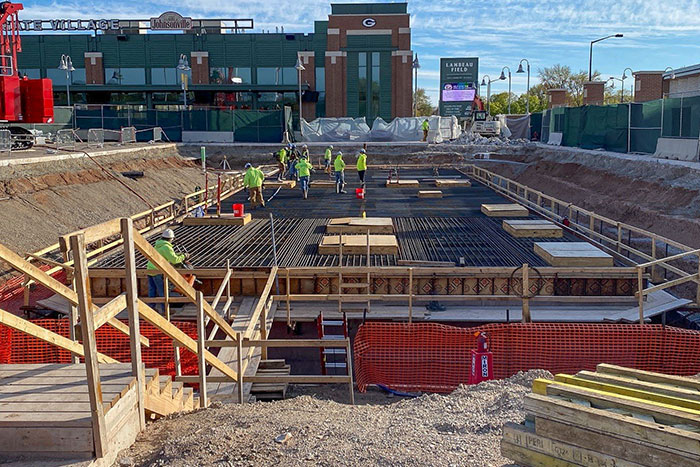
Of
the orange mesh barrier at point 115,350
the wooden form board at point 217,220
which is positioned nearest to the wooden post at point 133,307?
the orange mesh barrier at point 115,350

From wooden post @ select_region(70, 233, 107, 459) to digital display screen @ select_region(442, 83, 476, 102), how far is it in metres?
→ 64.4

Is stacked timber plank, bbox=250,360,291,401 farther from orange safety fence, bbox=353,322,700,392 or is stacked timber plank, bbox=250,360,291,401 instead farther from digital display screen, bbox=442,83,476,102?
digital display screen, bbox=442,83,476,102

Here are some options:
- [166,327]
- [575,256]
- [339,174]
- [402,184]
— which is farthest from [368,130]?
[166,327]

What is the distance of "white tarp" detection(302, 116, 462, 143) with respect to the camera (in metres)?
54.4

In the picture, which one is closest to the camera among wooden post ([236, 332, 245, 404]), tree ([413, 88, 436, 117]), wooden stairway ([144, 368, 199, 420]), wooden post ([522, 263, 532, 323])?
wooden stairway ([144, 368, 199, 420])

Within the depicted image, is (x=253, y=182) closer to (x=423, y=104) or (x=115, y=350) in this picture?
(x=115, y=350)

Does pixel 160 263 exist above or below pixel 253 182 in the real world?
above

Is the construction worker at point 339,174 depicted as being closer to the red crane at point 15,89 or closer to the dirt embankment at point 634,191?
the dirt embankment at point 634,191

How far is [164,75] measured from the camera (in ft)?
215

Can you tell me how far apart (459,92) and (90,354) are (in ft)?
213

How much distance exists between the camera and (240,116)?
52.3 meters

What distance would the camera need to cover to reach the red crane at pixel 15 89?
26484 millimetres

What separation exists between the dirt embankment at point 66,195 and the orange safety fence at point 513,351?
364 inches

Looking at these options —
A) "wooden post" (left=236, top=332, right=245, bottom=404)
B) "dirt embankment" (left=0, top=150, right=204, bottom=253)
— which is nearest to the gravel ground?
"wooden post" (left=236, top=332, right=245, bottom=404)
